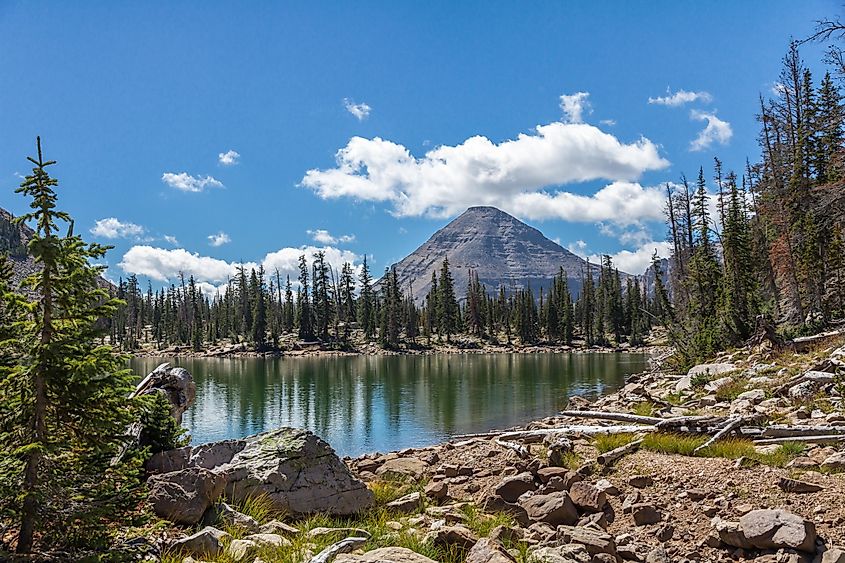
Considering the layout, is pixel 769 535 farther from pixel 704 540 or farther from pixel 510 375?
pixel 510 375

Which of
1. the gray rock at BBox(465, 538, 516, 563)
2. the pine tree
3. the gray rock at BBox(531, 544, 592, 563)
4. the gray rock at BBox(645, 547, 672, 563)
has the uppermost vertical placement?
the pine tree

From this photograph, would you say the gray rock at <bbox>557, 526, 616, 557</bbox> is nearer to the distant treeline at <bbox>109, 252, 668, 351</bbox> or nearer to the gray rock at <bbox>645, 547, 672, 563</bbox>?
the gray rock at <bbox>645, 547, 672, 563</bbox>

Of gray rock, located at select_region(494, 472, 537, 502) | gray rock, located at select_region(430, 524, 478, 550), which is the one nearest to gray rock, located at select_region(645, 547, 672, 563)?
gray rock, located at select_region(430, 524, 478, 550)

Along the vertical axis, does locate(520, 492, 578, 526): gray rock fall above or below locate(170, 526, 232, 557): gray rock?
below

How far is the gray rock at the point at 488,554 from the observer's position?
19.5 ft

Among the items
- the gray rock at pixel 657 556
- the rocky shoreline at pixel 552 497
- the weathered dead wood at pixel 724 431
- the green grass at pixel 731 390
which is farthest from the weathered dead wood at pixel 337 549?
the green grass at pixel 731 390

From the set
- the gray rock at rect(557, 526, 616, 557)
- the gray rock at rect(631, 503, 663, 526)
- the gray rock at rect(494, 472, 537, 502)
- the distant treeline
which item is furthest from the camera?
the distant treeline

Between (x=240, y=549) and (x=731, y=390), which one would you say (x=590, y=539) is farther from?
(x=731, y=390)

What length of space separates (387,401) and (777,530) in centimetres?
3190

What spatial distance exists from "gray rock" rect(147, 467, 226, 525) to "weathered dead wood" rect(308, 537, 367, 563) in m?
2.29

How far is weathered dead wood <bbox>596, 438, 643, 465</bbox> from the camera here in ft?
34.3

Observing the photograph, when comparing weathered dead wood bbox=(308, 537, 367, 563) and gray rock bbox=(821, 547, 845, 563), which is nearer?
weathered dead wood bbox=(308, 537, 367, 563)

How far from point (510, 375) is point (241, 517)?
1839 inches

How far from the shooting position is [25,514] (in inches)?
214
